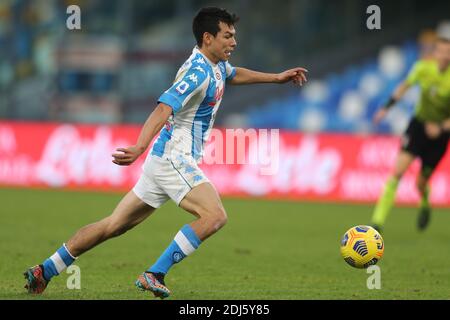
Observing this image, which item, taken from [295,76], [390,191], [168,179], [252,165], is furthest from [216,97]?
[252,165]

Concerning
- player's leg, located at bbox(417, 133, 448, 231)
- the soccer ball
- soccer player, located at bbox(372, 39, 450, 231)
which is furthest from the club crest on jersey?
player's leg, located at bbox(417, 133, 448, 231)

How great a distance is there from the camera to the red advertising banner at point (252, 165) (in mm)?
18828

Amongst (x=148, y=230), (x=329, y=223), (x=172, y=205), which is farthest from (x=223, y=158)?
(x=148, y=230)

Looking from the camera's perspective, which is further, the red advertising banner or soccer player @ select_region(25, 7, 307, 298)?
the red advertising banner

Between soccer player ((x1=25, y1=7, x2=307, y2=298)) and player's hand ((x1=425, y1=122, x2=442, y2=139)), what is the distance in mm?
5952

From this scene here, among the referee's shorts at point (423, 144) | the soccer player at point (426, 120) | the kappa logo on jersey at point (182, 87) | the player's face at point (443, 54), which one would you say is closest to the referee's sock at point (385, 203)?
the soccer player at point (426, 120)

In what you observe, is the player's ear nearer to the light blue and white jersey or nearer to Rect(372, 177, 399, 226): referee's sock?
the light blue and white jersey

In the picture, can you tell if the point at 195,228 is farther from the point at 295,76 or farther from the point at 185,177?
the point at 295,76

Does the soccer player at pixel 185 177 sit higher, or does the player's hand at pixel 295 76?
the player's hand at pixel 295 76

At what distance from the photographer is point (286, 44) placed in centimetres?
2502

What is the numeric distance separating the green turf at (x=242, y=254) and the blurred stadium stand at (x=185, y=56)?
25.4 feet

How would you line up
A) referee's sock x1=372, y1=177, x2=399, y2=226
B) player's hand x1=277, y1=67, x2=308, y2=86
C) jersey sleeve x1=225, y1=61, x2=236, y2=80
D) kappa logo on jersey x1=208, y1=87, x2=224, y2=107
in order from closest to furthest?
1. kappa logo on jersey x1=208, y1=87, x2=224, y2=107
2. jersey sleeve x1=225, y1=61, x2=236, y2=80
3. player's hand x1=277, y1=67, x2=308, y2=86
4. referee's sock x1=372, y1=177, x2=399, y2=226

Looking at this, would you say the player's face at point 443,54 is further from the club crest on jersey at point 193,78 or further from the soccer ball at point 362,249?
the club crest on jersey at point 193,78

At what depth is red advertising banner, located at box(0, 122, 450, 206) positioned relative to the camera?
741 inches
